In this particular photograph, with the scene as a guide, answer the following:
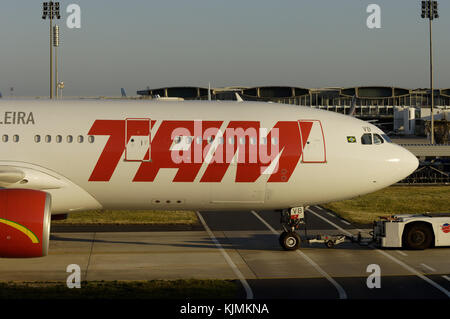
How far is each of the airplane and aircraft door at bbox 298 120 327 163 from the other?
0.04 m

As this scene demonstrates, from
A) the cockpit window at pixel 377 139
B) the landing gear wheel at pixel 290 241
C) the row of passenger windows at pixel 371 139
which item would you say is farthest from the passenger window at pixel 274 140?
the cockpit window at pixel 377 139

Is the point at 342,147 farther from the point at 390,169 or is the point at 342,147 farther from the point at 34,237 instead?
the point at 34,237

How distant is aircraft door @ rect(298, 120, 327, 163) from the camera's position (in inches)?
→ 916

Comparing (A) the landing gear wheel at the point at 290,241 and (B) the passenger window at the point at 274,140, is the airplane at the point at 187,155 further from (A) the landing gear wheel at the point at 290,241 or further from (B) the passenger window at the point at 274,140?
(A) the landing gear wheel at the point at 290,241

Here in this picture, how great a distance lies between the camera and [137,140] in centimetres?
2255

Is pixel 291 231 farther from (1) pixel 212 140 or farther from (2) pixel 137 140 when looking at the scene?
(2) pixel 137 140

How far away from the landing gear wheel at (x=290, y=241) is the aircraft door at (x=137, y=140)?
5.86 m

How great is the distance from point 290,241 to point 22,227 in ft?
33.1

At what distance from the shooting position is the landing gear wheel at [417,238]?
24.4m

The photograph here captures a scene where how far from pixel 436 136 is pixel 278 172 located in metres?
80.8

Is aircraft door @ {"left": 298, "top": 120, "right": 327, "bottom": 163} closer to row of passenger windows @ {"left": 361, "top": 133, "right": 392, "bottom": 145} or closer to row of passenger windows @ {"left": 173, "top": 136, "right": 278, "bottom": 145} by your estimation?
row of passenger windows @ {"left": 173, "top": 136, "right": 278, "bottom": 145}

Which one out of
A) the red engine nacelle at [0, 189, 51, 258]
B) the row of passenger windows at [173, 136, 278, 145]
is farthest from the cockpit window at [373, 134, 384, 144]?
the red engine nacelle at [0, 189, 51, 258]

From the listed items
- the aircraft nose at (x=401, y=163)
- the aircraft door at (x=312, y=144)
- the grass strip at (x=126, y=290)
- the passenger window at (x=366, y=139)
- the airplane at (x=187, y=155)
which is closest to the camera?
the grass strip at (x=126, y=290)
